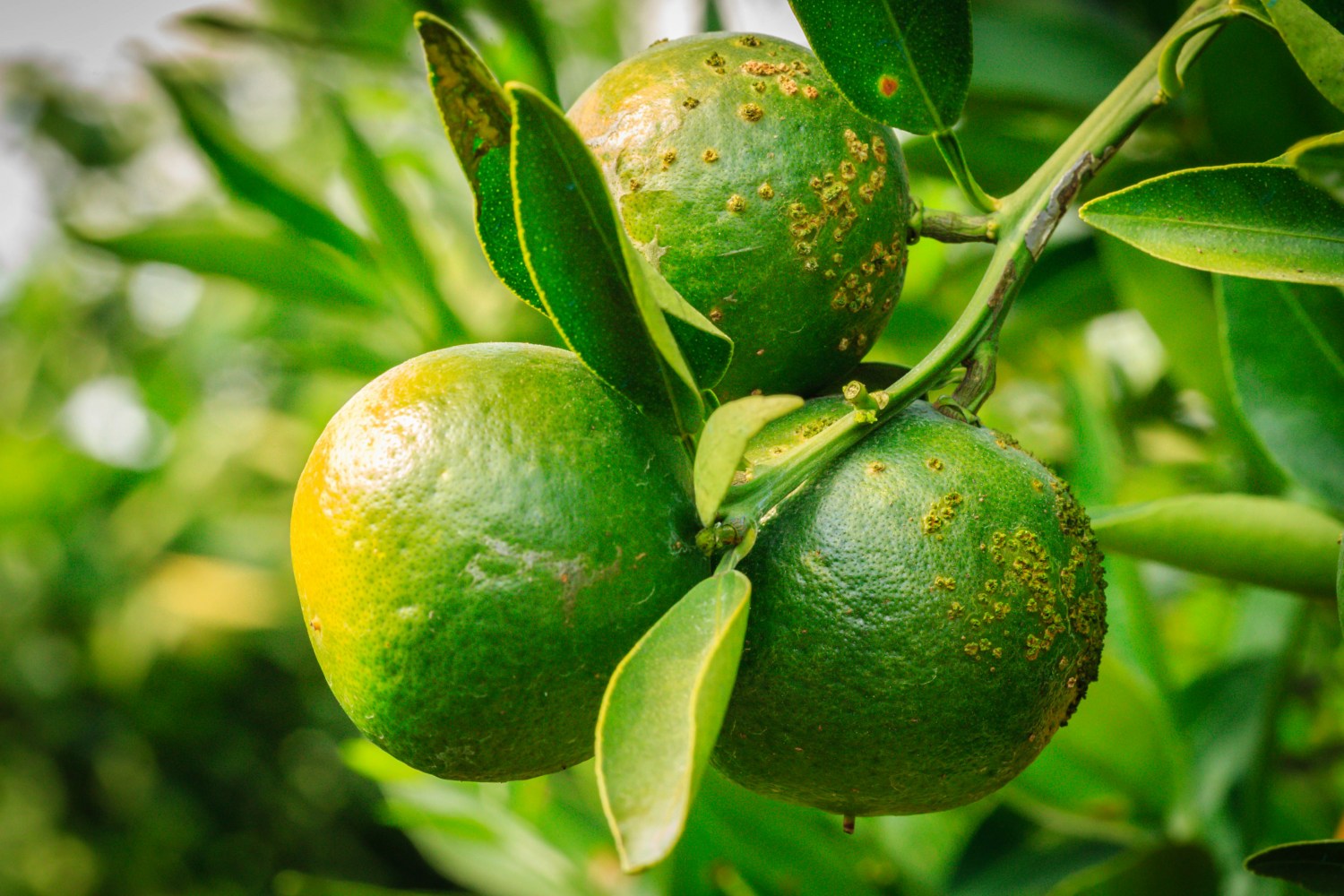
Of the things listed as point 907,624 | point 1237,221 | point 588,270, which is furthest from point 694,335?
point 1237,221

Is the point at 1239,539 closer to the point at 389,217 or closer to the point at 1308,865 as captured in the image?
the point at 1308,865

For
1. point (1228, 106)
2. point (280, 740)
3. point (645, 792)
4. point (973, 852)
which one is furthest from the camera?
point (280, 740)

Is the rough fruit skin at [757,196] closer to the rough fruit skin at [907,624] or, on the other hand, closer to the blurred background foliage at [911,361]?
the rough fruit skin at [907,624]

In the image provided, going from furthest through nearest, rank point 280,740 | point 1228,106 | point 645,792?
point 280,740
point 1228,106
point 645,792

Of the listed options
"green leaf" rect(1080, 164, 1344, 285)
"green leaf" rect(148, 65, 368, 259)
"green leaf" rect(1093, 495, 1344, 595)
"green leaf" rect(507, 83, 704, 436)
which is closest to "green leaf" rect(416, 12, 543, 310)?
"green leaf" rect(507, 83, 704, 436)

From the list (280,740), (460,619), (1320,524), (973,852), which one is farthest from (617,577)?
(280,740)

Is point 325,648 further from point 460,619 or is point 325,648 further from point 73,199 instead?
point 73,199

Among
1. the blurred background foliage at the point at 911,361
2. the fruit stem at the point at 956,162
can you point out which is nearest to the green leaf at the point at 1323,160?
the fruit stem at the point at 956,162
